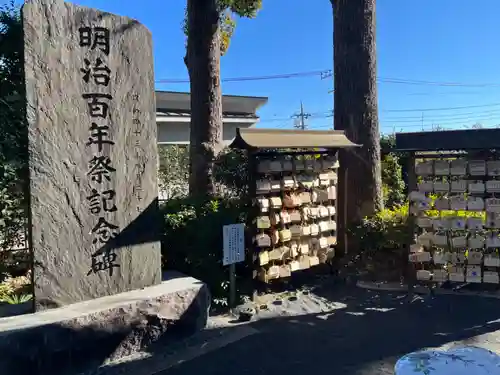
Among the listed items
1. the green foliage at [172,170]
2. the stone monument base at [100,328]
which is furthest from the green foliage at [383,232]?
the green foliage at [172,170]

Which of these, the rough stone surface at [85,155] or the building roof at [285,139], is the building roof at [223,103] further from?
the rough stone surface at [85,155]

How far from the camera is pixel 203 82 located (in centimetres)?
816

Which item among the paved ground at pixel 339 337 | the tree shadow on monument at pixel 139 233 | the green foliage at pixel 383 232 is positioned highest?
the tree shadow on monument at pixel 139 233

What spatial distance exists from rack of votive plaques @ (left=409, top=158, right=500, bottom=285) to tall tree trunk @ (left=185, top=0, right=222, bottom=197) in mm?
3576

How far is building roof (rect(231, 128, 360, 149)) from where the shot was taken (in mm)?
5777

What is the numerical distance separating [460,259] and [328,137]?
8.49 feet

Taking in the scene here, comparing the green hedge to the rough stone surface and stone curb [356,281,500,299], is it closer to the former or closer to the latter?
the rough stone surface

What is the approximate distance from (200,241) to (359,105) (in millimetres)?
3876

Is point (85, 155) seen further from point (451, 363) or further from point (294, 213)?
point (451, 363)

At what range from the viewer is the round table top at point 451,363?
7.42ft

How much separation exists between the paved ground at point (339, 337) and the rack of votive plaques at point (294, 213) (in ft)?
1.98

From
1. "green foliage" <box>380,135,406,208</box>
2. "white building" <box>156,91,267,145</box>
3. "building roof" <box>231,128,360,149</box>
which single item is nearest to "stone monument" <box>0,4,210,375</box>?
"building roof" <box>231,128,360,149</box>

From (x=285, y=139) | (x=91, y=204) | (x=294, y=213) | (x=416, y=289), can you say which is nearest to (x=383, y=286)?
(x=416, y=289)

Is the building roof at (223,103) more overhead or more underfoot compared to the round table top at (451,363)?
more overhead
